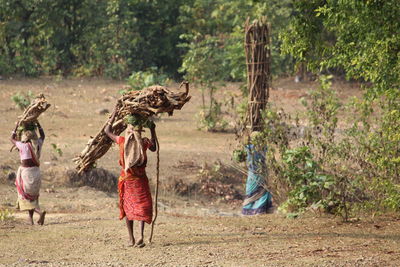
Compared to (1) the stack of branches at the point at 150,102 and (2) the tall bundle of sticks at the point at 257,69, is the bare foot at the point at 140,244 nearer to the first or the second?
(1) the stack of branches at the point at 150,102

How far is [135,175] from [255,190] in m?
3.94

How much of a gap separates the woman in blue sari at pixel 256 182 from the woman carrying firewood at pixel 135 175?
262cm

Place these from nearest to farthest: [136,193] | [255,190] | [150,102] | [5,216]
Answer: [150,102], [136,193], [5,216], [255,190]

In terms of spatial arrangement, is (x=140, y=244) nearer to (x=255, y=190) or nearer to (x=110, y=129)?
(x=110, y=129)

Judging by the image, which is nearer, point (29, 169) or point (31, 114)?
point (31, 114)

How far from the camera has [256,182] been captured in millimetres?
12148

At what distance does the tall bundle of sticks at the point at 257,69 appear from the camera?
1207cm

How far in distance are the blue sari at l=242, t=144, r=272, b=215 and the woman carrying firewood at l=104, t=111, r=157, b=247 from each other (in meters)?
2.95

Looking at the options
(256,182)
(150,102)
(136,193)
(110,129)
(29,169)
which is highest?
(150,102)

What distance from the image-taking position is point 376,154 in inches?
405

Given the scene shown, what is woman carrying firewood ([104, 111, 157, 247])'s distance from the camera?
8711 millimetres

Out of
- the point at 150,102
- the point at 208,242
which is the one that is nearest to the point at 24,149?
the point at 150,102

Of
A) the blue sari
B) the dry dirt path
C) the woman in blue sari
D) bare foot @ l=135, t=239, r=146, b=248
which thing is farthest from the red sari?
the blue sari

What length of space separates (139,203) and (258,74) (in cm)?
401
